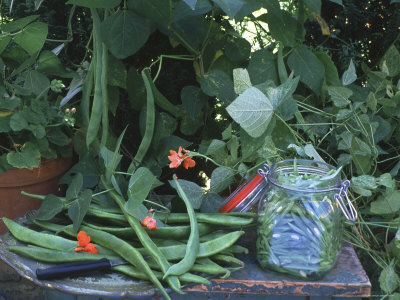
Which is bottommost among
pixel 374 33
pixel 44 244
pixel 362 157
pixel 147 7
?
pixel 44 244

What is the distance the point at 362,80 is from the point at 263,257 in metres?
0.76

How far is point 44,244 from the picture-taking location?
46.2 inches

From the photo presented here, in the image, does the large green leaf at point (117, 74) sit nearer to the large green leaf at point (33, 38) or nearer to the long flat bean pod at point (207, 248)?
the large green leaf at point (33, 38)

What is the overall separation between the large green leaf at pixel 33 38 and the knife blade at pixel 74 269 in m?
0.59

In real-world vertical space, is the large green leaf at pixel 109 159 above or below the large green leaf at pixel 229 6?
below

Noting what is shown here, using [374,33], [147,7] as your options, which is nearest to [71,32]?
[147,7]

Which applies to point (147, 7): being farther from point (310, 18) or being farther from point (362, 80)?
point (362, 80)

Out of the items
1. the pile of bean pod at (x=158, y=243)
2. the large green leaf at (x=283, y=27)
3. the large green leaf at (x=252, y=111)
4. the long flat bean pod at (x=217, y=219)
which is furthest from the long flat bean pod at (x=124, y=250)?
the large green leaf at (x=283, y=27)

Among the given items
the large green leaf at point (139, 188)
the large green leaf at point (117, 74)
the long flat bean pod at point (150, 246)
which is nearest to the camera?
the long flat bean pod at point (150, 246)

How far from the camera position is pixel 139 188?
3.92 ft

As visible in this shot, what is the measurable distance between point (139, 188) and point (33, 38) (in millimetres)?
513

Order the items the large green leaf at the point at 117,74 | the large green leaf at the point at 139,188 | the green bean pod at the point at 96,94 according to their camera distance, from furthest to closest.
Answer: the large green leaf at the point at 117,74 < the green bean pod at the point at 96,94 < the large green leaf at the point at 139,188

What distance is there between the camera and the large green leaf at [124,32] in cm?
135

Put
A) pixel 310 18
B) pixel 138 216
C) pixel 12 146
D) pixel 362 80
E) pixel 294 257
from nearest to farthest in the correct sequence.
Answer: pixel 294 257, pixel 138 216, pixel 12 146, pixel 310 18, pixel 362 80
